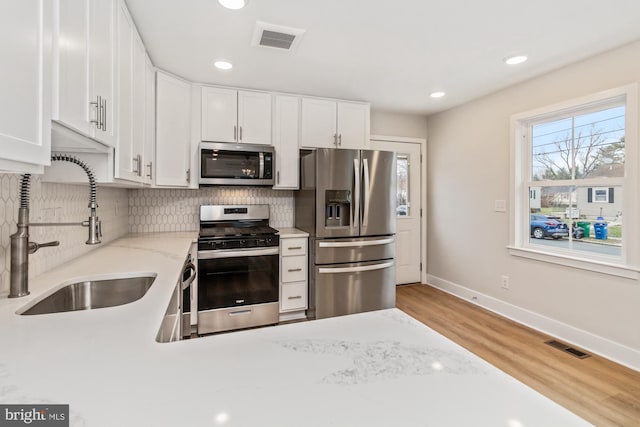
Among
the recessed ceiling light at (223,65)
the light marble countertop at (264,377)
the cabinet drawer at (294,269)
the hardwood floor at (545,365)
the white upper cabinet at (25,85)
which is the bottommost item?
the hardwood floor at (545,365)

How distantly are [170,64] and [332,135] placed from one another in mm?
1650

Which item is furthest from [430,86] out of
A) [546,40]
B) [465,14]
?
[465,14]

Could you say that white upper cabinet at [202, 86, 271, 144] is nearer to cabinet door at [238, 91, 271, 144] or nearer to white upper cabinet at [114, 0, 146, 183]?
cabinet door at [238, 91, 271, 144]

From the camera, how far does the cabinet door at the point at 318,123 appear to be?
131 inches

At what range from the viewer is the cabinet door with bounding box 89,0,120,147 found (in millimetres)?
1266

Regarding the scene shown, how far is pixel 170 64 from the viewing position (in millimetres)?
2604

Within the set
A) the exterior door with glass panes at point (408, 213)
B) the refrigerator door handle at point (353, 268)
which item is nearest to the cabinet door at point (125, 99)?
the refrigerator door handle at point (353, 268)

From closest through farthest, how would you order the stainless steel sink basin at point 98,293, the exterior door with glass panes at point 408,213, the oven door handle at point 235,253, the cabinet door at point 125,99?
1. the stainless steel sink basin at point 98,293
2. the cabinet door at point 125,99
3. the oven door handle at point 235,253
4. the exterior door with glass panes at point 408,213

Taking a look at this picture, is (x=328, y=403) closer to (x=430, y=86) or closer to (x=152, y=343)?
(x=152, y=343)

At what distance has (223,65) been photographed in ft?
8.52

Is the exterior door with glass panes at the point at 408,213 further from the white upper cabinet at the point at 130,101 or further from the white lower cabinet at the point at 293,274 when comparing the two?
the white upper cabinet at the point at 130,101

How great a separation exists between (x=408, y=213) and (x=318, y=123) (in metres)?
1.82

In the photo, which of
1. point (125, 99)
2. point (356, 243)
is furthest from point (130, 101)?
point (356, 243)

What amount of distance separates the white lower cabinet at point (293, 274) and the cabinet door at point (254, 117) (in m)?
1.02
